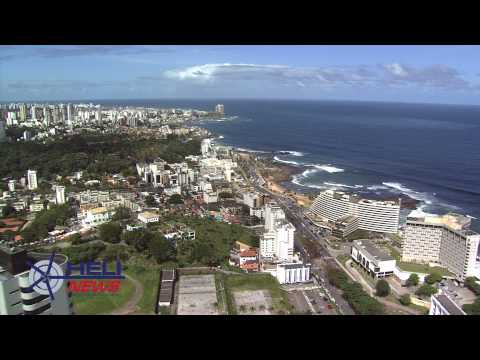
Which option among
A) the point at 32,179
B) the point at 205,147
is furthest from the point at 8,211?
the point at 205,147

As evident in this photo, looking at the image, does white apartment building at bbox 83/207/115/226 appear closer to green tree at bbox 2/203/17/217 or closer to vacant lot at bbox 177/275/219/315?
green tree at bbox 2/203/17/217

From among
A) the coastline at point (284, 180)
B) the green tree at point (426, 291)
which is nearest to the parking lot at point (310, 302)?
the green tree at point (426, 291)

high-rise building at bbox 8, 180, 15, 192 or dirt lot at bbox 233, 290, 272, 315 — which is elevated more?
high-rise building at bbox 8, 180, 15, 192

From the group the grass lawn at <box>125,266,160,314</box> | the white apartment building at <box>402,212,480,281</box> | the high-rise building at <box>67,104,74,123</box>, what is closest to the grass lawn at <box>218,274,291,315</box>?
the grass lawn at <box>125,266,160,314</box>

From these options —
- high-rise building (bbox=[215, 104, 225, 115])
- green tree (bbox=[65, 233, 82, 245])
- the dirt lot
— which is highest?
high-rise building (bbox=[215, 104, 225, 115])
